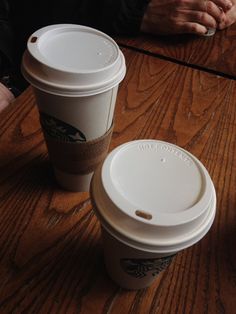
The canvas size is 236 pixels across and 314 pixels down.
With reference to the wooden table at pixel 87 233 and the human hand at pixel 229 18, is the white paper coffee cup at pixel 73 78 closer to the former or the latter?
the wooden table at pixel 87 233

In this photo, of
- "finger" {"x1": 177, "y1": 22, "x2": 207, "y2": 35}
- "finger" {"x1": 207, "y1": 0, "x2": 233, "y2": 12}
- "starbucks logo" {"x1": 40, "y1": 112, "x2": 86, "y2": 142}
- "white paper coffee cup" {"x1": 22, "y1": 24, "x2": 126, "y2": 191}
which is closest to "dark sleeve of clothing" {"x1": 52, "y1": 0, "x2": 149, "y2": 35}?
"finger" {"x1": 177, "y1": 22, "x2": 207, "y2": 35}

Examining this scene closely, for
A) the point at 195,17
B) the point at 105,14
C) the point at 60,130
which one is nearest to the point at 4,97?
the point at 105,14

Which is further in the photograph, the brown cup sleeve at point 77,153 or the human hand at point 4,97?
the human hand at point 4,97

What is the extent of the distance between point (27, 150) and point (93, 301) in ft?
1.13

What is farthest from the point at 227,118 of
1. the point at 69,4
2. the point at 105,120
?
the point at 69,4

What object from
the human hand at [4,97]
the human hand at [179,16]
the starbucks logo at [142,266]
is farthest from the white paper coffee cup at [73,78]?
the human hand at [179,16]

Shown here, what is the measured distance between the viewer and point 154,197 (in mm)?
389

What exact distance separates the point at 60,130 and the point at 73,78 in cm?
10

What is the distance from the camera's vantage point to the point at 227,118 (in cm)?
83

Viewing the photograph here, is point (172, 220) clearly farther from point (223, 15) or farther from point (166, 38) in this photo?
point (223, 15)

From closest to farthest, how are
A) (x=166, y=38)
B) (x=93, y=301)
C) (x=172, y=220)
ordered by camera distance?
(x=172, y=220)
(x=93, y=301)
(x=166, y=38)

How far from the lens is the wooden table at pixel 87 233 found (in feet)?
1.57

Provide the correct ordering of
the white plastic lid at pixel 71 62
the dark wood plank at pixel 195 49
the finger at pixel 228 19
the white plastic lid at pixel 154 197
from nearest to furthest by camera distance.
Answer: the white plastic lid at pixel 154 197
the white plastic lid at pixel 71 62
the dark wood plank at pixel 195 49
the finger at pixel 228 19

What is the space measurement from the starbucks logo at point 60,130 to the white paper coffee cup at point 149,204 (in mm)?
126
